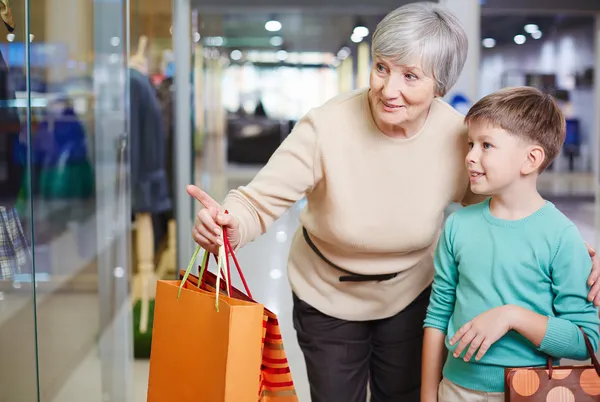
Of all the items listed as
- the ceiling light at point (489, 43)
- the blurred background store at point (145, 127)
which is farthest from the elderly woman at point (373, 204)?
the ceiling light at point (489, 43)

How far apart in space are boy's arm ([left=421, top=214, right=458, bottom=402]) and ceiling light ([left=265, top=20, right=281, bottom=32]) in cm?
710

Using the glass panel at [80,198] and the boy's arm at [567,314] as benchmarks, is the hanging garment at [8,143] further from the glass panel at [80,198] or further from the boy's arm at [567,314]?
the boy's arm at [567,314]

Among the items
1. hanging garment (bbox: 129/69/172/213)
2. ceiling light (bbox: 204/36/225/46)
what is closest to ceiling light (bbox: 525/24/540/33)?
ceiling light (bbox: 204/36/225/46)

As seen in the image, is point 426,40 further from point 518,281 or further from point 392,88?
point 518,281

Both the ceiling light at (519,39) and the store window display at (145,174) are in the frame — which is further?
the ceiling light at (519,39)

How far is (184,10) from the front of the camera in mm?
6016

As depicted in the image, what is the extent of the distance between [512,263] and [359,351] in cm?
71

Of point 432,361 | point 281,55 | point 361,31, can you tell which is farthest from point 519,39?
point 432,361

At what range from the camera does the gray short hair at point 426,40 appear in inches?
77.3

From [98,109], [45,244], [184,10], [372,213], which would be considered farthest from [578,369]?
[184,10]

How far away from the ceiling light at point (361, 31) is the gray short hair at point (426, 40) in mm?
4899

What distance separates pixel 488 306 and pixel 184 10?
4.60 meters

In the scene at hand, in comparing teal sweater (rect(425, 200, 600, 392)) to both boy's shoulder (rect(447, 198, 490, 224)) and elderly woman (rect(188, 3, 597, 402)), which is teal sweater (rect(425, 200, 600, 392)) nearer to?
boy's shoulder (rect(447, 198, 490, 224))

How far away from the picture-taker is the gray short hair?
196 centimetres
